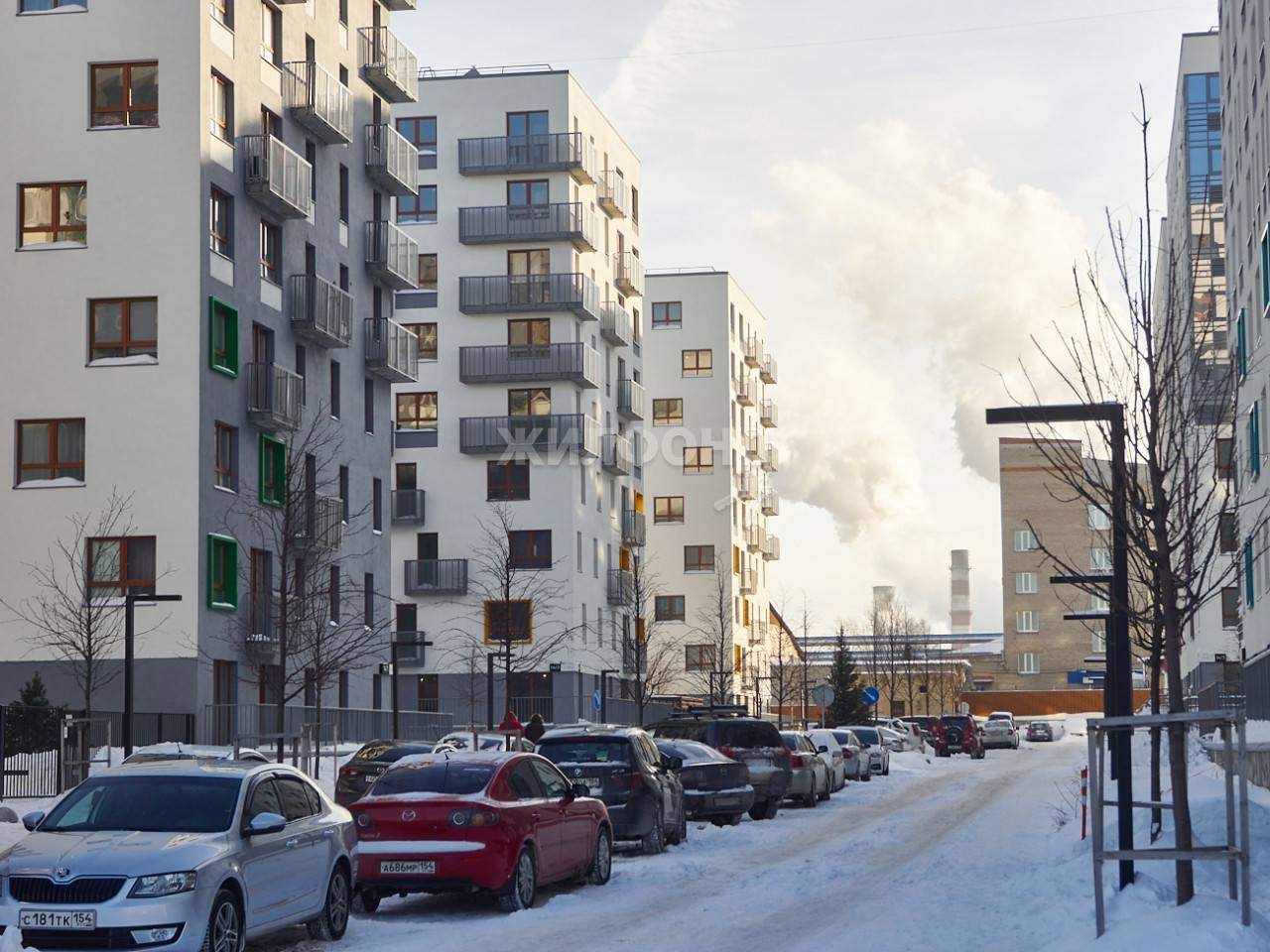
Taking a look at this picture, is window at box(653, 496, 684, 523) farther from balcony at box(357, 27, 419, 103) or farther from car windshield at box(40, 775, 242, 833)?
car windshield at box(40, 775, 242, 833)

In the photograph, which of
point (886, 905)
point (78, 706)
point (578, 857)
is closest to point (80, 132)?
point (78, 706)

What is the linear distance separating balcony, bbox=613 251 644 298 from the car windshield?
→ 66.3 meters

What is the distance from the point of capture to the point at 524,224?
73562mm

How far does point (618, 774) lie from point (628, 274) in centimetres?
5901

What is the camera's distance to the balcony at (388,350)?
53812mm

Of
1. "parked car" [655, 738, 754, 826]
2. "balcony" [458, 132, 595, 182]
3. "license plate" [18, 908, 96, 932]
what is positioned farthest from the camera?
"balcony" [458, 132, 595, 182]

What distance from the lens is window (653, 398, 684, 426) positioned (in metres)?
100

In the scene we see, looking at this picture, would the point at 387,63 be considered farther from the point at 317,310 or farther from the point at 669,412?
the point at 669,412

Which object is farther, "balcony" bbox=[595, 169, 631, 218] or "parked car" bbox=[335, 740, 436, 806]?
"balcony" bbox=[595, 169, 631, 218]

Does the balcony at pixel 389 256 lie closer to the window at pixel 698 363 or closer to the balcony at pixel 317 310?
the balcony at pixel 317 310

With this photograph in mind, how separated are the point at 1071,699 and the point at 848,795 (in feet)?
321

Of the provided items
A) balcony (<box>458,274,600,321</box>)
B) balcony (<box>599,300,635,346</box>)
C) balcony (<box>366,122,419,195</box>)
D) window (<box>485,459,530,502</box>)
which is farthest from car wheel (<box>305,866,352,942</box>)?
balcony (<box>599,300,635,346</box>)

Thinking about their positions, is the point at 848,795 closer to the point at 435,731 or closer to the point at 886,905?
the point at 435,731

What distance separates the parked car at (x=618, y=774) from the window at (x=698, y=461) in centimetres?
7549
